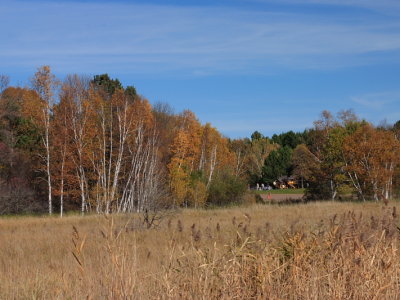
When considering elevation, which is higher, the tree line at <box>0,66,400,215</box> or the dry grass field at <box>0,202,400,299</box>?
the tree line at <box>0,66,400,215</box>

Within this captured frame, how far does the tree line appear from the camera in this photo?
37688mm

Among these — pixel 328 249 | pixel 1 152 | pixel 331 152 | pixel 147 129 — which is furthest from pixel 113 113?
pixel 328 249

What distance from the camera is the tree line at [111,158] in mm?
37688

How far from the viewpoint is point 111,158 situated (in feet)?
132

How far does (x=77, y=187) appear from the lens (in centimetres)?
4125

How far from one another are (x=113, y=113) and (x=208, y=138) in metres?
21.1

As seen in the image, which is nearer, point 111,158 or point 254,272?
point 254,272

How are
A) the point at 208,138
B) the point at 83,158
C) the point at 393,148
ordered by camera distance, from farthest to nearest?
1. the point at 208,138
2. the point at 393,148
3. the point at 83,158

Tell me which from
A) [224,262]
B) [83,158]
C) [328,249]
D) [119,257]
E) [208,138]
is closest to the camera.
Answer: [119,257]

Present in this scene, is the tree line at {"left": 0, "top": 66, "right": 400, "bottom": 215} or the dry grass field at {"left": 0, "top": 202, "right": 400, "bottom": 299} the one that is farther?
the tree line at {"left": 0, "top": 66, "right": 400, "bottom": 215}

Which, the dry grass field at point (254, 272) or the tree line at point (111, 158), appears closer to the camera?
the dry grass field at point (254, 272)

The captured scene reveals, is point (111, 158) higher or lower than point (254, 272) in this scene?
higher

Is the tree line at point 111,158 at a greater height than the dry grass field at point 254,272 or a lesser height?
greater

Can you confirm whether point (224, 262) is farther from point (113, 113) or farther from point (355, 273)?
point (113, 113)
